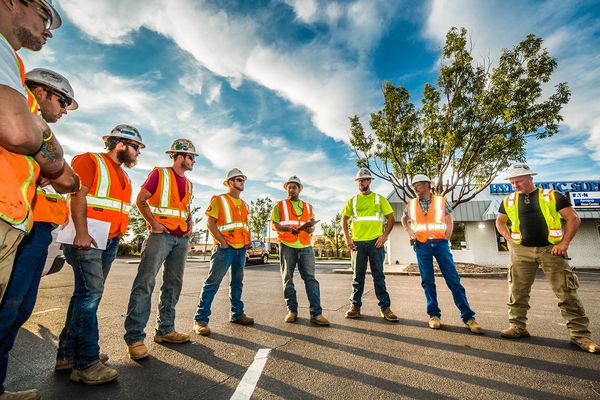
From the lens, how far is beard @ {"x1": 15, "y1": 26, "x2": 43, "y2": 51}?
1.48 meters

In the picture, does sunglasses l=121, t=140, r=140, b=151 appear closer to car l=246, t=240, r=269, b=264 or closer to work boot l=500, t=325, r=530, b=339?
work boot l=500, t=325, r=530, b=339

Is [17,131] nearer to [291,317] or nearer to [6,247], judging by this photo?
[6,247]

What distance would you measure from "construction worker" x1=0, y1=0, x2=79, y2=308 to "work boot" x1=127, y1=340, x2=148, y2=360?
63.6 inches

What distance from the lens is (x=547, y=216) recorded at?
344 centimetres

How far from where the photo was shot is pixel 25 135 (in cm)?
132

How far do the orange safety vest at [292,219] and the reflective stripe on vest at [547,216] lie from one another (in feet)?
9.09

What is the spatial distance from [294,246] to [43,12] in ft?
11.6

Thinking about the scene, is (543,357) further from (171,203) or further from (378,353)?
(171,203)

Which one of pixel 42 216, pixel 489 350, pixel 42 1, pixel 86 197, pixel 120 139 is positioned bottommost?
pixel 489 350

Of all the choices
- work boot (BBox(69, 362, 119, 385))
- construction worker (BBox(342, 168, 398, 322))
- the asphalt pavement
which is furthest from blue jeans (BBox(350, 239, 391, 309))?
work boot (BBox(69, 362, 119, 385))

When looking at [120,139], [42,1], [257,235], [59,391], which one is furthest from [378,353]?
[257,235]

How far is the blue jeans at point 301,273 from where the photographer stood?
4145 mm

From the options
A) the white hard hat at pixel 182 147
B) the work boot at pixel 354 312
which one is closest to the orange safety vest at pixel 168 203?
the white hard hat at pixel 182 147

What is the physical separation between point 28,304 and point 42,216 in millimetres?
583
